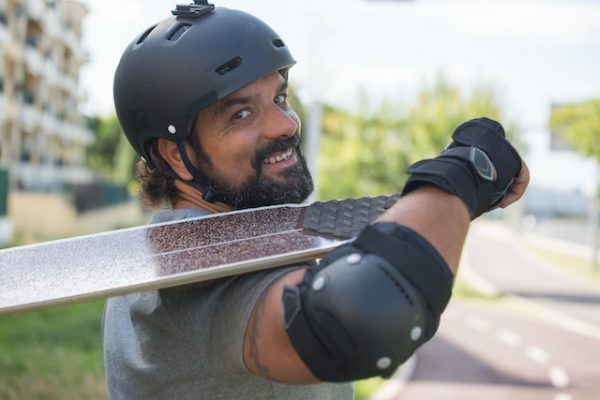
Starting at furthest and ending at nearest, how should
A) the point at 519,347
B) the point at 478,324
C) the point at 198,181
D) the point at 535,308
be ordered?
1. the point at 535,308
2. the point at 478,324
3. the point at 519,347
4. the point at 198,181

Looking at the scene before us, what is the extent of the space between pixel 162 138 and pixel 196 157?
0.45ft

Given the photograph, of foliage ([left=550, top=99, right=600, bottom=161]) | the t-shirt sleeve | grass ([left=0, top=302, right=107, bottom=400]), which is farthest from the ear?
foliage ([left=550, top=99, right=600, bottom=161])

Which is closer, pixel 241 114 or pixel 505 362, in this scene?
pixel 241 114

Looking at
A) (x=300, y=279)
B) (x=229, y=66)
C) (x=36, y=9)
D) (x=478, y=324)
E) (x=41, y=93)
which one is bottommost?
(x=478, y=324)

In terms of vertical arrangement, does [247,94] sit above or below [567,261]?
above

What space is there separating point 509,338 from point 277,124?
50.7 ft

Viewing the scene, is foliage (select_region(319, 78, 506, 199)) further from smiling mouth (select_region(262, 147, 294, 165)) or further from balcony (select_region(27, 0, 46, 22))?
smiling mouth (select_region(262, 147, 294, 165))

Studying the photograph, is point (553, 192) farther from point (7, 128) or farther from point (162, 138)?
point (162, 138)

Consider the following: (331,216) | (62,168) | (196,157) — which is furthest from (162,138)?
(62,168)

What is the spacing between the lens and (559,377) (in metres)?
12.9

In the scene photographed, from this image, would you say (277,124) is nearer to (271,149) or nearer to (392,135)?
(271,149)

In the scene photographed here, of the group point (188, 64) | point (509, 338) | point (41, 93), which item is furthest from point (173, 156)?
point (41, 93)

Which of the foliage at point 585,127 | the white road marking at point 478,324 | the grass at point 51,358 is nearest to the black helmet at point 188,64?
the grass at point 51,358

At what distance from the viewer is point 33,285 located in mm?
1594
